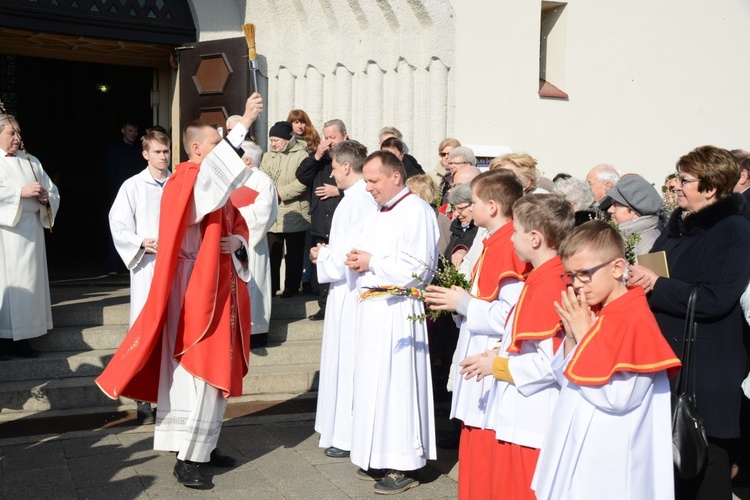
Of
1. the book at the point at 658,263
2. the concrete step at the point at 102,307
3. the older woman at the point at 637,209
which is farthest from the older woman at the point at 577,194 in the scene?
the concrete step at the point at 102,307

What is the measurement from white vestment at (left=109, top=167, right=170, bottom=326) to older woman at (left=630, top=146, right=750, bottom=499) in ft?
13.4

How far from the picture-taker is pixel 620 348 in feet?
11.3

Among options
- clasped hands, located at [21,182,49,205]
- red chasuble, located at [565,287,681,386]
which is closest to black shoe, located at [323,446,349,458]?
red chasuble, located at [565,287,681,386]

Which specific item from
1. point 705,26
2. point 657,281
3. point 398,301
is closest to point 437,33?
point 705,26

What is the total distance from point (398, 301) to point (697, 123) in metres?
8.64

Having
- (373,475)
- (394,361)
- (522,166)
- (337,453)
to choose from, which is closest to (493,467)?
(394,361)

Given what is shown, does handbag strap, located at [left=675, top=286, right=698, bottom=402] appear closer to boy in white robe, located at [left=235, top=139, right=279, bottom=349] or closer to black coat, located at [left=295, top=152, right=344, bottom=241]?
boy in white robe, located at [left=235, top=139, right=279, bottom=349]

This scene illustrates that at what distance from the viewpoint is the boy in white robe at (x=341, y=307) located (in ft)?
20.1

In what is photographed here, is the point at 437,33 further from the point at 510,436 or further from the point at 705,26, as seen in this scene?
the point at 510,436

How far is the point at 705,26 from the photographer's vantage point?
499 inches

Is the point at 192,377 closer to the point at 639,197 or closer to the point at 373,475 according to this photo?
the point at 373,475

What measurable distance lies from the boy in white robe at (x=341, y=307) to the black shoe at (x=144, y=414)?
4.50 ft

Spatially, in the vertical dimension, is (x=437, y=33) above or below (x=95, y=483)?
above

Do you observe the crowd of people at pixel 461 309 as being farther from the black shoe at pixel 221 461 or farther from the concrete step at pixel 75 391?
the concrete step at pixel 75 391
